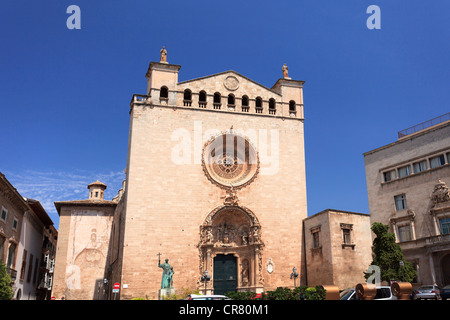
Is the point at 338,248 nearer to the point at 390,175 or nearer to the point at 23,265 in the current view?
the point at 390,175

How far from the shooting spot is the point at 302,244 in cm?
2941

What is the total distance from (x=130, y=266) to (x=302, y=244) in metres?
11.8

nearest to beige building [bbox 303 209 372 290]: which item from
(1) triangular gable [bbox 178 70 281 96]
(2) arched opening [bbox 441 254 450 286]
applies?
(2) arched opening [bbox 441 254 450 286]

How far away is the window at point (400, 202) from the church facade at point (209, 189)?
27.0 feet

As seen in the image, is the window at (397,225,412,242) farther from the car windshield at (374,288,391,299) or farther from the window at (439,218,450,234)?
the car windshield at (374,288,391,299)

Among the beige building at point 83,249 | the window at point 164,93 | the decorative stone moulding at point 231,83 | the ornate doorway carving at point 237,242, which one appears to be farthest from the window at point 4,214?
the decorative stone moulding at point 231,83

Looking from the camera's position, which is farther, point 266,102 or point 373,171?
point 373,171

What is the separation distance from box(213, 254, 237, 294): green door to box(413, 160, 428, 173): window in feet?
51.6

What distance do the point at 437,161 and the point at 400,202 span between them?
4.28 m

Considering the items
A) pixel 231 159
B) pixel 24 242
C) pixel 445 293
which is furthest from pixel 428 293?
pixel 24 242

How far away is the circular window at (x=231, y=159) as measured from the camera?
2966cm

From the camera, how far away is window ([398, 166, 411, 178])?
1292 inches
